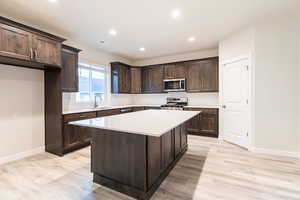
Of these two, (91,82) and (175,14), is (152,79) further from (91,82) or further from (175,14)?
(175,14)

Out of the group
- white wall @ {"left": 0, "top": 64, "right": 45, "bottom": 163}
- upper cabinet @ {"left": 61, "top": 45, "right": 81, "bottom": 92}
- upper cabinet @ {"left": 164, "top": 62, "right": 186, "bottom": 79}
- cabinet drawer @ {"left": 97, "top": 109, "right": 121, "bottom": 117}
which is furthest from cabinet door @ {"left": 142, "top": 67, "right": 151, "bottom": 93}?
white wall @ {"left": 0, "top": 64, "right": 45, "bottom": 163}

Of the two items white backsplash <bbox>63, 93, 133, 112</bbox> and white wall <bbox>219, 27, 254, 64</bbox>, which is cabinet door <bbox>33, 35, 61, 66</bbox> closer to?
white backsplash <bbox>63, 93, 133, 112</bbox>

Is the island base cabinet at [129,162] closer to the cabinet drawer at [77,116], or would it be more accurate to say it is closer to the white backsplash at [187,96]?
the cabinet drawer at [77,116]

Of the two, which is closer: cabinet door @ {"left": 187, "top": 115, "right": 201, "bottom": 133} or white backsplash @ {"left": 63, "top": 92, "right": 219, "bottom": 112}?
white backsplash @ {"left": 63, "top": 92, "right": 219, "bottom": 112}

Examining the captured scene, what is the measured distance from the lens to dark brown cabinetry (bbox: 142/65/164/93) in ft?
18.4

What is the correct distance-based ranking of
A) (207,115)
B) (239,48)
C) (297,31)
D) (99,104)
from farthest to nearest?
(99,104) → (207,115) → (239,48) → (297,31)

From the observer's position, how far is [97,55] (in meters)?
4.85

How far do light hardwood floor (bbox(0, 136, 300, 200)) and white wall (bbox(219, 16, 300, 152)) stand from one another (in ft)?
1.43

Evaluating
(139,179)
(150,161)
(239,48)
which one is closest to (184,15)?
(239,48)

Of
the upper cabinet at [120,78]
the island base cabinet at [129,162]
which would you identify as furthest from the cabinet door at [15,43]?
the upper cabinet at [120,78]

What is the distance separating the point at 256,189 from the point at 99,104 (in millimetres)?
4321

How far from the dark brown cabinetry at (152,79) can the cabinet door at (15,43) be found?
3.74m

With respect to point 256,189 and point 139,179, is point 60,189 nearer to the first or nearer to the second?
point 139,179

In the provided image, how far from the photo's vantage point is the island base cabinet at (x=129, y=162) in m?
1.83
